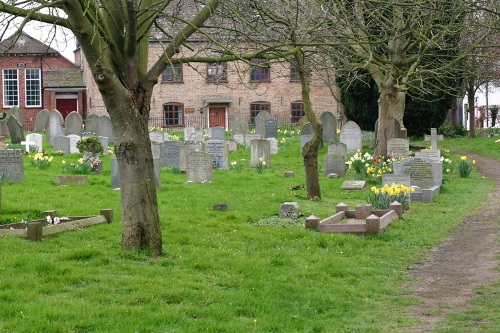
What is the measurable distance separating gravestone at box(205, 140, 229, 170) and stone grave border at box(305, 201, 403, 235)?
11.4 meters

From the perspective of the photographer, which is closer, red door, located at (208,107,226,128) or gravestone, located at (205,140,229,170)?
gravestone, located at (205,140,229,170)

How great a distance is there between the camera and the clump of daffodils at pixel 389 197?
16703 mm

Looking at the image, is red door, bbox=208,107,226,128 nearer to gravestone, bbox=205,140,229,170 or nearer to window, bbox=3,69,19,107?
window, bbox=3,69,19,107

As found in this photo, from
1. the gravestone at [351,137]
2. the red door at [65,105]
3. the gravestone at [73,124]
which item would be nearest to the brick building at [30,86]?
the red door at [65,105]

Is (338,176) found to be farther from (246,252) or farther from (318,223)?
(246,252)

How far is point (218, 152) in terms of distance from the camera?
27.4m

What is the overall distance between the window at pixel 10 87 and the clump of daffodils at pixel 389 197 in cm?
4720

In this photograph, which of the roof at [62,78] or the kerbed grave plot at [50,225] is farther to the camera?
the roof at [62,78]

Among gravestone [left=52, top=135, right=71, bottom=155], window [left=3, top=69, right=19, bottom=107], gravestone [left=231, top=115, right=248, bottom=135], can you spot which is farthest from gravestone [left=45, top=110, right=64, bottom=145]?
window [left=3, top=69, right=19, bottom=107]

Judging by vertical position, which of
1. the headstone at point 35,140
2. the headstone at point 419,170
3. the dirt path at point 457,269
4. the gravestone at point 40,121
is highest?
the gravestone at point 40,121

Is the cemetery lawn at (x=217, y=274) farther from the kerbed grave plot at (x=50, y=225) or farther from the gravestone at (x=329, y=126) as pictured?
the gravestone at (x=329, y=126)

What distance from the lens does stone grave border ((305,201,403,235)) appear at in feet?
46.2

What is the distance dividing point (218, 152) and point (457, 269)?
53.5 ft

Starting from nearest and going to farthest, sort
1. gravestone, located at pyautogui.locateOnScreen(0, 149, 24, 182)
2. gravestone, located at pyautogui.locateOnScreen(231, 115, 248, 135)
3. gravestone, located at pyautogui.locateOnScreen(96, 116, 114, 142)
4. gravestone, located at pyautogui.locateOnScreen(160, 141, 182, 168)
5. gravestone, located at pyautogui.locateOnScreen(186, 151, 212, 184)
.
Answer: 1. gravestone, located at pyautogui.locateOnScreen(0, 149, 24, 182)
2. gravestone, located at pyautogui.locateOnScreen(186, 151, 212, 184)
3. gravestone, located at pyautogui.locateOnScreen(160, 141, 182, 168)
4. gravestone, located at pyautogui.locateOnScreen(96, 116, 114, 142)
5. gravestone, located at pyautogui.locateOnScreen(231, 115, 248, 135)
